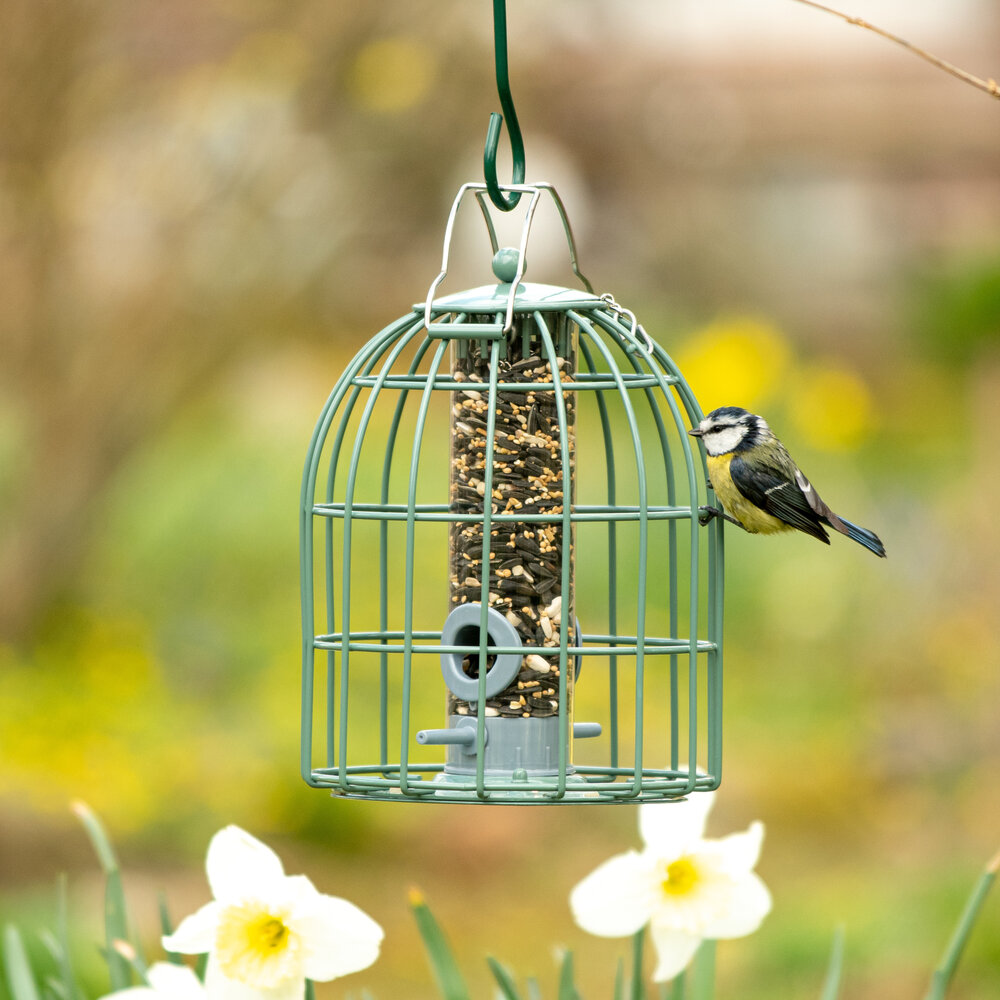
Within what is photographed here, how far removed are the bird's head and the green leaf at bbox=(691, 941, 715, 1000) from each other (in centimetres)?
110

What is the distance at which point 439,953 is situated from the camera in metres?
2.94

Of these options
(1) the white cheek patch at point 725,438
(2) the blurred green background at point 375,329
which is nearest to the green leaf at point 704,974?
(1) the white cheek patch at point 725,438

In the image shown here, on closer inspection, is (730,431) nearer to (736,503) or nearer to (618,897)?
(736,503)

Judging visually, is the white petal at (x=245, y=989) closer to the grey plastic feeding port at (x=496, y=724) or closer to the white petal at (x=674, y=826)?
the white petal at (x=674, y=826)

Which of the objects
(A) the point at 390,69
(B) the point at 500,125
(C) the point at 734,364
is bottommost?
(B) the point at 500,125

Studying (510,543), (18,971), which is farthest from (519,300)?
(18,971)

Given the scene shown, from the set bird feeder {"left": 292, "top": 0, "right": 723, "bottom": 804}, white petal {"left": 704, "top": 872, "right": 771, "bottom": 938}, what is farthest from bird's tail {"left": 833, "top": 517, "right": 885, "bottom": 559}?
white petal {"left": 704, "top": 872, "right": 771, "bottom": 938}

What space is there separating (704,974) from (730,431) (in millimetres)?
1182

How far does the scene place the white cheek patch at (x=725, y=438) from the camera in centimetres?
351

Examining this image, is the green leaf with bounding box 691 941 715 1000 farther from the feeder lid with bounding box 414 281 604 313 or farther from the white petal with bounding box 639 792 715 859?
the feeder lid with bounding box 414 281 604 313

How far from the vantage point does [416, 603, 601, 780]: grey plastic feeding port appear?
3.20 m

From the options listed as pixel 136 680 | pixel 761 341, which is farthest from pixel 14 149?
pixel 761 341

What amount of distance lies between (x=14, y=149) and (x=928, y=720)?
21.1ft

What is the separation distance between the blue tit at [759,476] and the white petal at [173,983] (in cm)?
159
